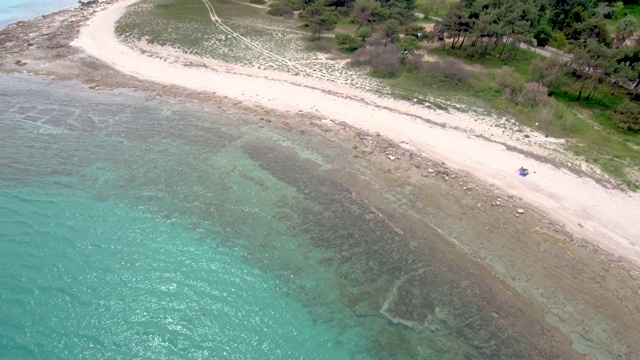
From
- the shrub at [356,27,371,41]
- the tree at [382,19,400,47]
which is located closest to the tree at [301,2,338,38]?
the shrub at [356,27,371,41]

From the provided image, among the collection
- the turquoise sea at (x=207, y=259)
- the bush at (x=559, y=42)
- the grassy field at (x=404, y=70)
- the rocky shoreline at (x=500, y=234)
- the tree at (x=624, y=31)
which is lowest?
the turquoise sea at (x=207, y=259)

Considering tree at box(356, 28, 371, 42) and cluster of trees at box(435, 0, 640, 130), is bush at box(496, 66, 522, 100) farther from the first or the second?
tree at box(356, 28, 371, 42)

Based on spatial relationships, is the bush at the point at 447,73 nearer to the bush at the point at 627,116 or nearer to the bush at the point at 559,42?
the bush at the point at 627,116

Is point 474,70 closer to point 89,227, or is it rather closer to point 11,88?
point 89,227

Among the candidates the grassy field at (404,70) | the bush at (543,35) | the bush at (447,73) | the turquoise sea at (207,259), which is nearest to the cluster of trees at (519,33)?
the bush at (543,35)

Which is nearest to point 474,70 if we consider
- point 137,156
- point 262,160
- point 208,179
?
point 262,160

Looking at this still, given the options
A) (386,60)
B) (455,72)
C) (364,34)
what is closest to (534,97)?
(455,72)
